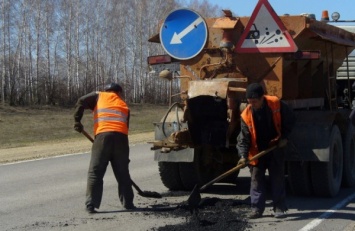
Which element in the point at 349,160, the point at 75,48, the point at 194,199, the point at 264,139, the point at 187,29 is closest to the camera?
the point at 264,139

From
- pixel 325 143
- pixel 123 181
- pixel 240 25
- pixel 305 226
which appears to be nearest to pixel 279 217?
pixel 305 226

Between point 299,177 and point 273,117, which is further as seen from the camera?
point 299,177

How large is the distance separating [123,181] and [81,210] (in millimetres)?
659

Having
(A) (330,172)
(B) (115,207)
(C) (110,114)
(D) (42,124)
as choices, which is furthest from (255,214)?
(D) (42,124)

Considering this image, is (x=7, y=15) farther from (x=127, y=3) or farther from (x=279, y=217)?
(x=279, y=217)

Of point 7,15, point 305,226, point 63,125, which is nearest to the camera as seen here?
point 305,226

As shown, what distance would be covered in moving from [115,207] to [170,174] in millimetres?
1357

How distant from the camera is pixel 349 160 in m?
10.1

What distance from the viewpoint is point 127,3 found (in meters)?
54.3

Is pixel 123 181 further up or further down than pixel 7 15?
further down

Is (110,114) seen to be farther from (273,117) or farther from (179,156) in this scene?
(273,117)

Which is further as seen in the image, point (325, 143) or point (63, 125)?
point (63, 125)

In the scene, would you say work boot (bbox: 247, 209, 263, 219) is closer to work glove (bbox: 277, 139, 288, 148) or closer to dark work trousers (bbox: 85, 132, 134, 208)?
work glove (bbox: 277, 139, 288, 148)

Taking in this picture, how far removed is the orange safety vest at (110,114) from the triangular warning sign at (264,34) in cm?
181
